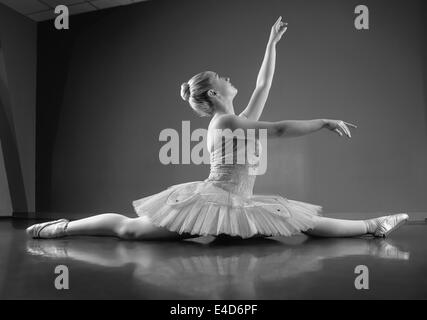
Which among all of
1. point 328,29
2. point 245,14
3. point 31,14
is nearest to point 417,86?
point 328,29

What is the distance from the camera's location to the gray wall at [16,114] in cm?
408

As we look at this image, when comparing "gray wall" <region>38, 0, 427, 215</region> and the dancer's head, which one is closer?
the dancer's head

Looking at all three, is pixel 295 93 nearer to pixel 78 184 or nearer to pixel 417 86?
pixel 417 86

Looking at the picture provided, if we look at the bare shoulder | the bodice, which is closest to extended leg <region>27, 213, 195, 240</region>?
the bodice

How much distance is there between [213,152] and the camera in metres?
1.72

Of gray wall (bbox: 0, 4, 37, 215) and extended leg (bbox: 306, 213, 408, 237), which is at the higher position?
gray wall (bbox: 0, 4, 37, 215)

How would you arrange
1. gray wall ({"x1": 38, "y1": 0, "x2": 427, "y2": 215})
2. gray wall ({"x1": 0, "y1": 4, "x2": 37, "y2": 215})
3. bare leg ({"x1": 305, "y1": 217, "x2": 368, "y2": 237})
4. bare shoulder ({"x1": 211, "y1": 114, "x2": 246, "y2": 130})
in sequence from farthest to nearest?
1. gray wall ({"x1": 0, "y1": 4, "x2": 37, "y2": 215})
2. gray wall ({"x1": 38, "y1": 0, "x2": 427, "y2": 215})
3. bare leg ({"x1": 305, "y1": 217, "x2": 368, "y2": 237})
4. bare shoulder ({"x1": 211, "y1": 114, "x2": 246, "y2": 130})

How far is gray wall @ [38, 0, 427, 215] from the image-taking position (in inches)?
132

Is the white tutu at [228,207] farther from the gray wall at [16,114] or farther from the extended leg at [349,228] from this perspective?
the gray wall at [16,114]

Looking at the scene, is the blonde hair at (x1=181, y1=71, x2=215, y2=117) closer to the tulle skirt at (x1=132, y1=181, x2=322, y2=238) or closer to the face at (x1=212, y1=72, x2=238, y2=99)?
the face at (x1=212, y1=72, x2=238, y2=99)

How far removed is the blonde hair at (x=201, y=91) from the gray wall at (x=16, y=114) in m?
3.08

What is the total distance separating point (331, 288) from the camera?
2.92 feet

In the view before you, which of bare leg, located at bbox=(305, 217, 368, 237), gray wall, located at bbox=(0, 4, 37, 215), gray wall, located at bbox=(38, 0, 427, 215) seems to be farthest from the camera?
gray wall, located at bbox=(0, 4, 37, 215)

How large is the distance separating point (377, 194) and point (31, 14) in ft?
13.7
